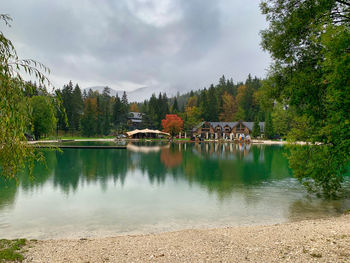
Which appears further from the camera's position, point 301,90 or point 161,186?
point 161,186

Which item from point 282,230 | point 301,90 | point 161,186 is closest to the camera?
point 282,230

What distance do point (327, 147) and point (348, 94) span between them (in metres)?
2.88

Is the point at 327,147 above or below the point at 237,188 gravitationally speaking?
above

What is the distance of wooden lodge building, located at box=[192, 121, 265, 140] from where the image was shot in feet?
250

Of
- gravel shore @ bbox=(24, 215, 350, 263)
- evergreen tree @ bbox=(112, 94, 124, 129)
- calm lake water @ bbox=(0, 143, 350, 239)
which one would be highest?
evergreen tree @ bbox=(112, 94, 124, 129)

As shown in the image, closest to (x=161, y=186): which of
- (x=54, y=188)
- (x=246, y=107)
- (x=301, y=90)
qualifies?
(x=54, y=188)

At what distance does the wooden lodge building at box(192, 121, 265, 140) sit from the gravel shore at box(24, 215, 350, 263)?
6977 cm

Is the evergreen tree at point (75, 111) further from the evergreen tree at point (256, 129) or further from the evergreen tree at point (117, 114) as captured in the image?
the evergreen tree at point (256, 129)

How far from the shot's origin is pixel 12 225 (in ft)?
28.3

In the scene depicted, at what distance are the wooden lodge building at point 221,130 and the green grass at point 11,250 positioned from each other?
2798 inches

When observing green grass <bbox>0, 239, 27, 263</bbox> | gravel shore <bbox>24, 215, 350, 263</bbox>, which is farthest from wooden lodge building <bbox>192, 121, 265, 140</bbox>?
green grass <bbox>0, 239, 27, 263</bbox>

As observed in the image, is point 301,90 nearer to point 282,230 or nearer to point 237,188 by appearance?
point 282,230

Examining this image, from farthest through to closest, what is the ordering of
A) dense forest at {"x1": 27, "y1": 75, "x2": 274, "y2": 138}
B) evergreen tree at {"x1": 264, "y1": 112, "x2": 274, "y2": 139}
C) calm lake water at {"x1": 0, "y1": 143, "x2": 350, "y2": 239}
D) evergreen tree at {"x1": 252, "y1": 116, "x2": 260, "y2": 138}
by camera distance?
dense forest at {"x1": 27, "y1": 75, "x2": 274, "y2": 138}
evergreen tree at {"x1": 252, "y1": 116, "x2": 260, "y2": 138}
evergreen tree at {"x1": 264, "y1": 112, "x2": 274, "y2": 139}
calm lake water at {"x1": 0, "y1": 143, "x2": 350, "y2": 239}

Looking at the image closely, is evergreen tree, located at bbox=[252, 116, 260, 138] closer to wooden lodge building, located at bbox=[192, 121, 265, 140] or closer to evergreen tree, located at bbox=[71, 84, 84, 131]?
wooden lodge building, located at bbox=[192, 121, 265, 140]
